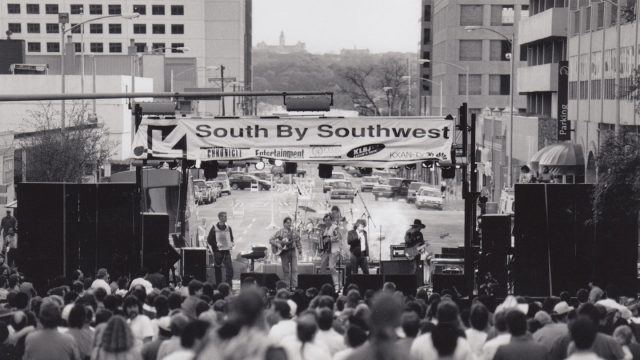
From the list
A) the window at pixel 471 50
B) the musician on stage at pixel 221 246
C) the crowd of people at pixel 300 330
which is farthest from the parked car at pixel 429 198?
the crowd of people at pixel 300 330

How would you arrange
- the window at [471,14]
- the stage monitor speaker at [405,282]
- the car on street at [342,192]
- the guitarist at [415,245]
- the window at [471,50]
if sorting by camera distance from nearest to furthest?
the stage monitor speaker at [405,282], the guitarist at [415,245], the car on street at [342,192], the window at [471,14], the window at [471,50]

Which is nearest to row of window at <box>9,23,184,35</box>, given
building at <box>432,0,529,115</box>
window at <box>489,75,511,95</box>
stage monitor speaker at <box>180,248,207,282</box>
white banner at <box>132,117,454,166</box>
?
building at <box>432,0,529,115</box>

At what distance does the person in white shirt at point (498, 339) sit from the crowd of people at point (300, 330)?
1cm

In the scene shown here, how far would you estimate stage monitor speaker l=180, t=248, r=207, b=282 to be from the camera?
24.3 meters

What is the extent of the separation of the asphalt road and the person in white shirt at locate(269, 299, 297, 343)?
929 inches

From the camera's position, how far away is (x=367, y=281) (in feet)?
69.1

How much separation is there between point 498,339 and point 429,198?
184 ft

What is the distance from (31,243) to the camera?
2269cm

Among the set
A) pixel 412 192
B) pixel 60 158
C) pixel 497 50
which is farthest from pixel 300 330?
pixel 497 50

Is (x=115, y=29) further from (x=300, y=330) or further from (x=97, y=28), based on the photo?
(x=300, y=330)

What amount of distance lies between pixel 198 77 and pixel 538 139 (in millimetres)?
99136

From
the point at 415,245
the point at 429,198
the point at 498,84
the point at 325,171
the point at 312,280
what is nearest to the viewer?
the point at 312,280

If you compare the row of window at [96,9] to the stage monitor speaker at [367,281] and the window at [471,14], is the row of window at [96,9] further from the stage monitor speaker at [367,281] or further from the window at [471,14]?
the stage monitor speaker at [367,281]

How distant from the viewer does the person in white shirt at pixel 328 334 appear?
12.0 metres
